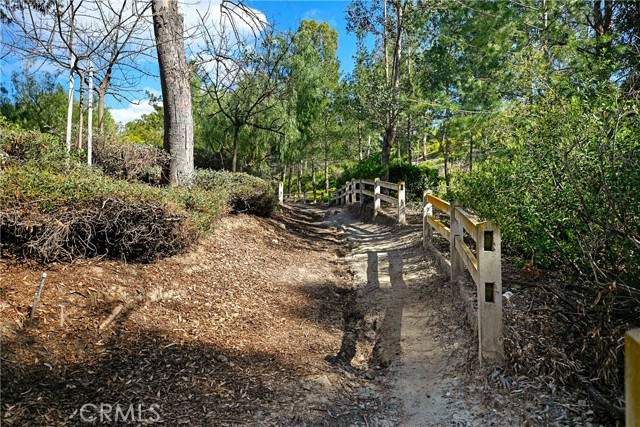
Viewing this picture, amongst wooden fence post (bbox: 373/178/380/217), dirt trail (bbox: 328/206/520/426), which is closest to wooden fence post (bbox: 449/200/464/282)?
dirt trail (bbox: 328/206/520/426)

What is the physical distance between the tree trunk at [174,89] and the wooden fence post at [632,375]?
6.98 m

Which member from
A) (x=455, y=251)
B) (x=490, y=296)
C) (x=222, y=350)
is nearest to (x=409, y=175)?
(x=455, y=251)

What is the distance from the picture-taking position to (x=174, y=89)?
7133 millimetres

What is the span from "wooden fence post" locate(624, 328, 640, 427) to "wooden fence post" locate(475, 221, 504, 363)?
7.61ft

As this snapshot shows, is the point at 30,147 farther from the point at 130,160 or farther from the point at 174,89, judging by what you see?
the point at 174,89

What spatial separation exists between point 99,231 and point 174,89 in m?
3.74

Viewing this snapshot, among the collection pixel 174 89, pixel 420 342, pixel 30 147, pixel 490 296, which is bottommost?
pixel 420 342

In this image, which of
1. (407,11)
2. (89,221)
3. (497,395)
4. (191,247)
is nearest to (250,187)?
(191,247)

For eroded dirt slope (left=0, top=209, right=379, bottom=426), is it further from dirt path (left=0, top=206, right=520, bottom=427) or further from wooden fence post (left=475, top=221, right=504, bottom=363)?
wooden fence post (left=475, top=221, right=504, bottom=363)

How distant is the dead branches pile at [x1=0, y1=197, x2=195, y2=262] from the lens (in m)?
3.76

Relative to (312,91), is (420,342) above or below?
below

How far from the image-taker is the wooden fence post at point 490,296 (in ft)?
10.6

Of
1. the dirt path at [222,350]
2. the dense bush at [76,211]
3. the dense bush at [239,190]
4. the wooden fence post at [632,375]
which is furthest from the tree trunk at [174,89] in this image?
the wooden fence post at [632,375]

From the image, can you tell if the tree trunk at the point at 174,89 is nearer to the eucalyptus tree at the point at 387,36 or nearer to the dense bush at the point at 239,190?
the dense bush at the point at 239,190
